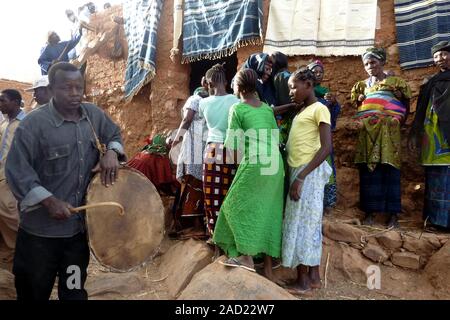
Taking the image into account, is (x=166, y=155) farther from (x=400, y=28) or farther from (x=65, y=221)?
(x=400, y=28)

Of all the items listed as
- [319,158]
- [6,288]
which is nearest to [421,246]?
[319,158]

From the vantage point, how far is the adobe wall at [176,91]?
16.2 ft

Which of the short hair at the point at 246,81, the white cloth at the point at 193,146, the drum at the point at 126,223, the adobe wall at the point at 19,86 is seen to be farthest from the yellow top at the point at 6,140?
the adobe wall at the point at 19,86

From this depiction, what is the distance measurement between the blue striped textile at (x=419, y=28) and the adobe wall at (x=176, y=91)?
0.31ft

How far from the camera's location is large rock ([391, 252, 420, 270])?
3785 millimetres

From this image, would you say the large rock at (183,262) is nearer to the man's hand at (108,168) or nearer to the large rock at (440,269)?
the man's hand at (108,168)

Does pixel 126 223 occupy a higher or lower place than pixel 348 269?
higher

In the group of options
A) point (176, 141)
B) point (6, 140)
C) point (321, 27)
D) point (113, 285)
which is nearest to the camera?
point (113, 285)

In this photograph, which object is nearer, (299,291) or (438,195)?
(299,291)

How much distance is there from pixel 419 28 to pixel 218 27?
105 inches

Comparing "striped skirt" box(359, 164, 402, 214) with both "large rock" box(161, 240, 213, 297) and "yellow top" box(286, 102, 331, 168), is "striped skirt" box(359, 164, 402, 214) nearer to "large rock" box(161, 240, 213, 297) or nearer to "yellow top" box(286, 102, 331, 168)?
"yellow top" box(286, 102, 331, 168)

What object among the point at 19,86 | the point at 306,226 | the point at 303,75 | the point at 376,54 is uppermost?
the point at 19,86

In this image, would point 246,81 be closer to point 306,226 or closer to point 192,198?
point 306,226

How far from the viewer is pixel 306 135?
314cm
